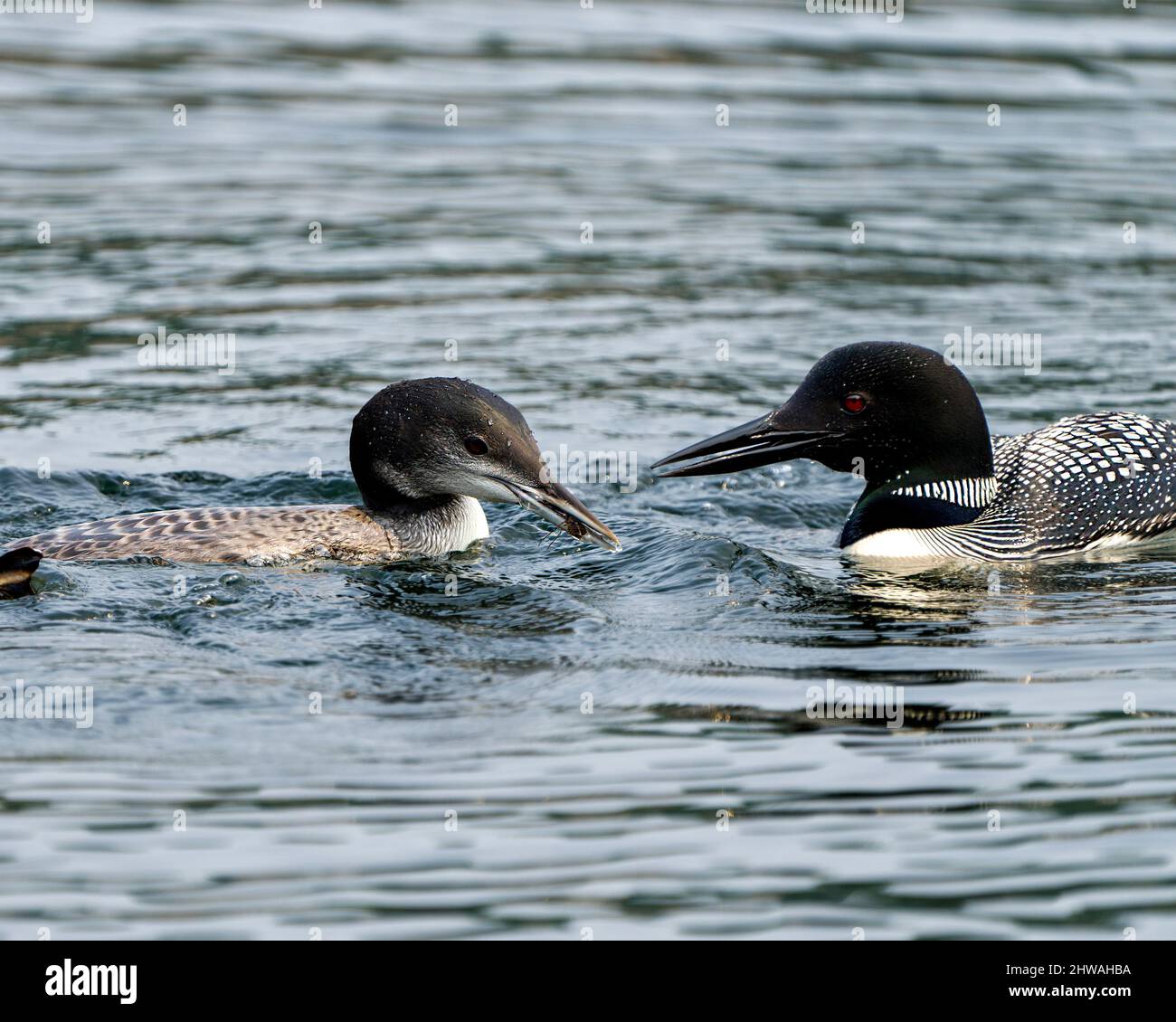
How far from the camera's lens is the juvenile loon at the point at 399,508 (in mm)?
7438

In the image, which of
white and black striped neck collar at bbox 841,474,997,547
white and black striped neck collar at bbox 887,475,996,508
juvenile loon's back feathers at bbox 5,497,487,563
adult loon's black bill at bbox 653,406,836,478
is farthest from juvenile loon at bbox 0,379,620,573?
white and black striped neck collar at bbox 887,475,996,508

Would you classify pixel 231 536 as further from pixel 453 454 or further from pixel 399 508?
pixel 453 454

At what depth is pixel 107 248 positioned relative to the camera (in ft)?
40.7

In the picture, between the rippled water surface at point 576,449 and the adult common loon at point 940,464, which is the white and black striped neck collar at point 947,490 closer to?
the adult common loon at point 940,464

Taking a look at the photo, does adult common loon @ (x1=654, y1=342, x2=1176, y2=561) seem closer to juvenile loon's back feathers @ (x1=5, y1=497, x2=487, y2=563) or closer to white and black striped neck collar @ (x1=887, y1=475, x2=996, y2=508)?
white and black striped neck collar @ (x1=887, y1=475, x2=996, y2=508)

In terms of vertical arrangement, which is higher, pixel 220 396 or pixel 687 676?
pixel 220 396

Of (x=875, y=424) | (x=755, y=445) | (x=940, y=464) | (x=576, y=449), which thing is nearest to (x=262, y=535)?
(x=755, y=445)

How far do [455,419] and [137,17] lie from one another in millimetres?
10461

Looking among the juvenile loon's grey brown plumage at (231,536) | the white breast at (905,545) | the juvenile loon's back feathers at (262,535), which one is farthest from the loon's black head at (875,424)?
the juvenile loon's grey brown plumage at (231,536)

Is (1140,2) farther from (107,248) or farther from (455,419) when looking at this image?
(455,419)

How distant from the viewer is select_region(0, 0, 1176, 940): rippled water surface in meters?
5.05

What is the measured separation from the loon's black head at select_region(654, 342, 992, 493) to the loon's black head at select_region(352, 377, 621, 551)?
49 centimetres

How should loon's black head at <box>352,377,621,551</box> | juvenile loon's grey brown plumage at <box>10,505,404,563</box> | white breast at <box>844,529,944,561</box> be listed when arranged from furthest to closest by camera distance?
1. white breast at <box>844,529,944,561</box>
2. loon's black head at <box>352,377,621,551</box>
3. juvenile loon's grey brown plumage at <box>10,505,404,563</box>
